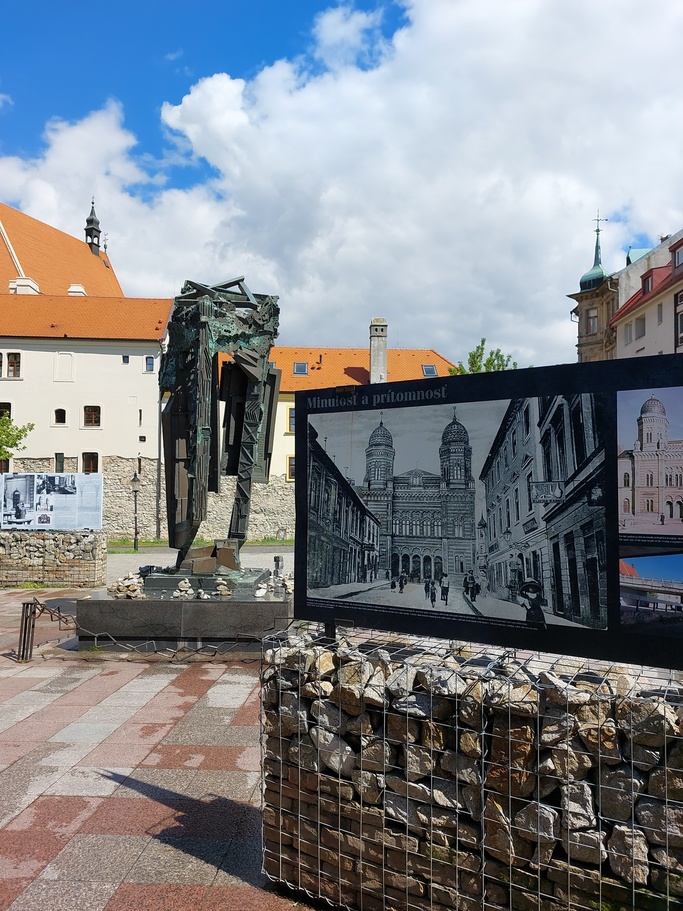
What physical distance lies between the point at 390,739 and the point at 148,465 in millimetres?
39404

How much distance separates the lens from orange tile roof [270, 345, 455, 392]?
4759 centimetres

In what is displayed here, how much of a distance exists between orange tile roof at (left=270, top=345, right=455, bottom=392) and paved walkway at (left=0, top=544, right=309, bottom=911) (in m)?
39.5

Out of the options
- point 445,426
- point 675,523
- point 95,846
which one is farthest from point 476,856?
point 95,846

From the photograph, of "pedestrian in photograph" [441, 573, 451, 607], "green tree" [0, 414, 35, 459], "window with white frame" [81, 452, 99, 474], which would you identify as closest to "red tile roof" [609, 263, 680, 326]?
"window with white frame" [81, 452, 99, 474]

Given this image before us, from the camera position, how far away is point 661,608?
2.96 m

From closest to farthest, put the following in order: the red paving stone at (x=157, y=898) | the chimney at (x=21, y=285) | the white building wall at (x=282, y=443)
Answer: the red paving stone at (x=157, y=898), the white building wall at (x=282, y=443), the chimney at (x=21, y=285)

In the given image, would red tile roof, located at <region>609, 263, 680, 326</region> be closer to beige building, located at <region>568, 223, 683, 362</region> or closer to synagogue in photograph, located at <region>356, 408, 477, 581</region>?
beige building, located at <region>568, 223, 683, 362</region>

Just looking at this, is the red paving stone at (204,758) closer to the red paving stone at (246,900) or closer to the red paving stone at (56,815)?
the red paving stone at (56,815)

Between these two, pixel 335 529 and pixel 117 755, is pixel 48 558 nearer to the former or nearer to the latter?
pixel 117 755

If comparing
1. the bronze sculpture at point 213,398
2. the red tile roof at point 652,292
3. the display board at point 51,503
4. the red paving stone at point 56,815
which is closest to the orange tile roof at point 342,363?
Result: the red tile roof at point 652,292

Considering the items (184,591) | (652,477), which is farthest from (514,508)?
(184,591)

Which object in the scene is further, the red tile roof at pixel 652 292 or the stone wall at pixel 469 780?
the red tile roof at pixel 652 292

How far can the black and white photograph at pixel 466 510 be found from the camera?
3178 millimetres

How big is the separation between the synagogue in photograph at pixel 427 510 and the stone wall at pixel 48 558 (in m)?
15.7
